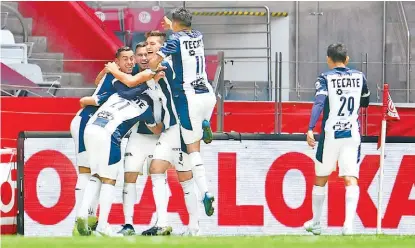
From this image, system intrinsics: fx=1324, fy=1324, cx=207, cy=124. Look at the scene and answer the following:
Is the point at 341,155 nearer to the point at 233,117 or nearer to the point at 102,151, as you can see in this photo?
the point at 102,151

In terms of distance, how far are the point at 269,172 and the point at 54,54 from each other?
17.8 feet

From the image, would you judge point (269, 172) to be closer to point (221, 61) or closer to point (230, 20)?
point (221, 61)

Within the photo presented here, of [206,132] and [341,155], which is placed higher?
[206,132]

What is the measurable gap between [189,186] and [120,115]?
3.08 feet

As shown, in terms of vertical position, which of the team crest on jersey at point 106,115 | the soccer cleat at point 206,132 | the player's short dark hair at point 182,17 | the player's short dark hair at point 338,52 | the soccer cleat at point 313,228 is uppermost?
the player's short dark hair at point 182,17

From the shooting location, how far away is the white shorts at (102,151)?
12070 millimetres

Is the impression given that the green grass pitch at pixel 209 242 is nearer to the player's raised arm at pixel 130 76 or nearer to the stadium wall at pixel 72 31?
the player's raised arm at pixel 130 76

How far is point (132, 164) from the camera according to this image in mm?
12469

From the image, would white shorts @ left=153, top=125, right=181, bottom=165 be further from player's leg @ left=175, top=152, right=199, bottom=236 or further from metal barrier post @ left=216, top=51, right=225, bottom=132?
metal barrier post @ left=216, top=51, right=225, bottom=132

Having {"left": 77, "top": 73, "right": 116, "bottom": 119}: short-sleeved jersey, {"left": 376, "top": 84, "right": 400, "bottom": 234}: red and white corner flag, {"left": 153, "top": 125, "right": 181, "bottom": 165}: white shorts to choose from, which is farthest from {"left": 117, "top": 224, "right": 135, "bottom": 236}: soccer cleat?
{"left": 376, "top": 84, "right": 400, "bottom": 234}: red and white corner flag

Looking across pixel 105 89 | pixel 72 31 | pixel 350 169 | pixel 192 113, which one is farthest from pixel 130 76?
pixel 72 31

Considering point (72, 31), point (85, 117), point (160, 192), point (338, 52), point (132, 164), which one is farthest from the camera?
point (72, 31)

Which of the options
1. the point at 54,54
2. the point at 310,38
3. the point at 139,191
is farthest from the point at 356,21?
the point at 139,191

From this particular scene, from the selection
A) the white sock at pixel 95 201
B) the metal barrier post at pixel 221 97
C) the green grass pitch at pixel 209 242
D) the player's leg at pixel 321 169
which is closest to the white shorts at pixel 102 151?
the white sock at pixel 95 201
